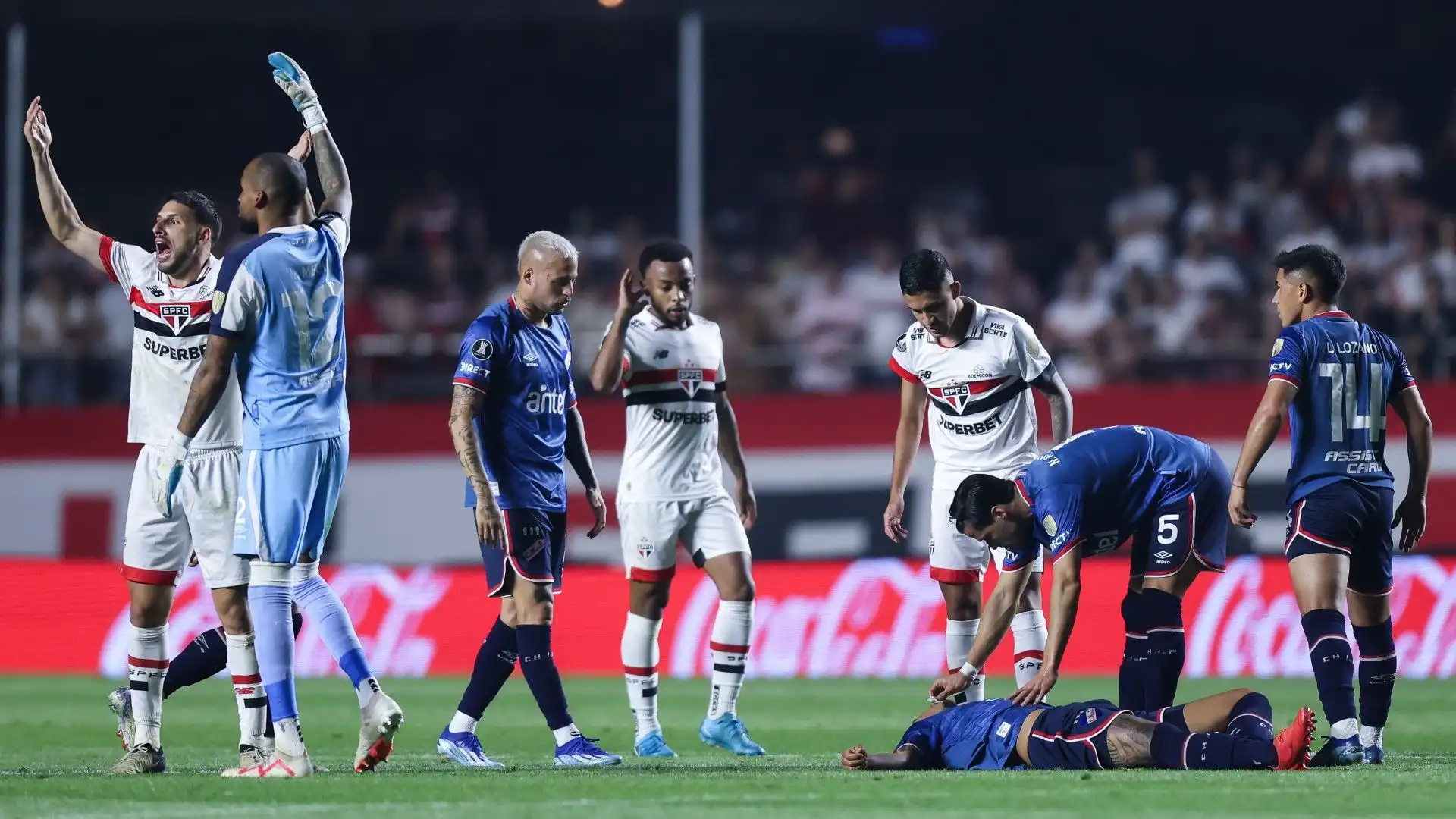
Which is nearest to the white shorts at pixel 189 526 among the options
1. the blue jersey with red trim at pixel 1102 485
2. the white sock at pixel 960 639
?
the blue jersey with red trim at pixel 1102 485

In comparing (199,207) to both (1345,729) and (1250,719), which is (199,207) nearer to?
(1250,719)

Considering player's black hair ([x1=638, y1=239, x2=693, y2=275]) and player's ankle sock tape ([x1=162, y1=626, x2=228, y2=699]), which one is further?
player's black hair ([x1=638, y1=239, x2=693, y2=275])

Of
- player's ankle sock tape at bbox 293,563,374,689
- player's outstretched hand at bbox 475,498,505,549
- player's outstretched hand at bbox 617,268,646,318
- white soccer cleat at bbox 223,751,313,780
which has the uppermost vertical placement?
player's outstretched hand at bbox 617,268,646,318

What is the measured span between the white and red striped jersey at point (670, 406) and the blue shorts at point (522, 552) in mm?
751

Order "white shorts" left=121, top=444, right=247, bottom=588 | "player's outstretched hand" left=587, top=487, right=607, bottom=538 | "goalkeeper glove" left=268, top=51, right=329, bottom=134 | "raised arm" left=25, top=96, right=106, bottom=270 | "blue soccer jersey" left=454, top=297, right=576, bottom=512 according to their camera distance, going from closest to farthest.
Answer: "white shorts" left=121, top=444, right=247, bottom=588 → "goalkeeper glove" left=268, top=51, right=329, bottom=134 → "raised arm" left=25, top=96, right=106, bottom=270 → "blue soccer jersey" left=454, top=297, right=576, bottom=512 → "player's outstretched hand" left=587, top=487, right=607, bottom=538

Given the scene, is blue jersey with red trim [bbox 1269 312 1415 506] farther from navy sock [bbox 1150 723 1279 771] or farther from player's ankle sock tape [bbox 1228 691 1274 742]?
navy sock [bbox 1150 723 1279 771]

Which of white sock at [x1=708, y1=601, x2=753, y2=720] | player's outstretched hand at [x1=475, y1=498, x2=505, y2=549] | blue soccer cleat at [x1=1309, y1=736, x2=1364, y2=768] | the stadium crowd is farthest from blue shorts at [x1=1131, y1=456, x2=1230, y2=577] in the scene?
the stadium crowd

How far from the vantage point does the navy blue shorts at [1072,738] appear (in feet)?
24.2

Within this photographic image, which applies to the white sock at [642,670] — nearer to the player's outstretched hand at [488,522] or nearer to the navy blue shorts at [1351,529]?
the player's outstretched hand at [488,522]

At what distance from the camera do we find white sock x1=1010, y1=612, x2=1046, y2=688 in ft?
29.5

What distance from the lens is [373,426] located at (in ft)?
51.2

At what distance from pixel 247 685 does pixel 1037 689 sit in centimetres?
309

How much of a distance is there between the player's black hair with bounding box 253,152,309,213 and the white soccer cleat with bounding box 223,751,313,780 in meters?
2.10

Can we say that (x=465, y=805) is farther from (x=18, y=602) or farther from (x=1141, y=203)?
(x=1141, y=203)
